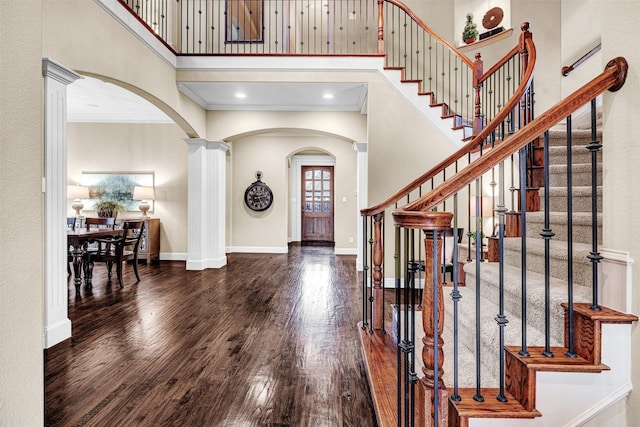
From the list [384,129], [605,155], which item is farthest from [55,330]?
[384,129]

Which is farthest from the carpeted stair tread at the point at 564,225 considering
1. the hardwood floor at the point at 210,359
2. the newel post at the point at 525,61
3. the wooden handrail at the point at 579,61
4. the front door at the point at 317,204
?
the front door at the point at 317,204

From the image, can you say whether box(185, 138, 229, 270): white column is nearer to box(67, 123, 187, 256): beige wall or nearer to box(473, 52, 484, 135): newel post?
box(67, 123, 187, 256): beige wall

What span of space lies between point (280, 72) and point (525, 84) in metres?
3.04

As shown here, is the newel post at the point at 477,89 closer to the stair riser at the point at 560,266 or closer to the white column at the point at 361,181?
the white column at the point at 361,181

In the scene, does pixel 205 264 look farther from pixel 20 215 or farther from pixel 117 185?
pixel 20 215

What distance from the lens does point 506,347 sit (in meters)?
1.46

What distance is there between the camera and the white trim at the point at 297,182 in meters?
9.73

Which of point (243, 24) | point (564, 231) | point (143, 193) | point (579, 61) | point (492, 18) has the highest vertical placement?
point (243, 24)

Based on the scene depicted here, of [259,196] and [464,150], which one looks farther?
[259,196]

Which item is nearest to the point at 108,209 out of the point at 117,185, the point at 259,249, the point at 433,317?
the point at 117,185

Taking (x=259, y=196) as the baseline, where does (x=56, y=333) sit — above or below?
below

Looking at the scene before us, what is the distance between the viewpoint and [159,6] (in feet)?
17.1

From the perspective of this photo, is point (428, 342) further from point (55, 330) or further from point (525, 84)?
point (55, 330)

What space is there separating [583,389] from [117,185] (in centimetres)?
751
